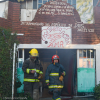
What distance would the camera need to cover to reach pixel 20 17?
22.7ft

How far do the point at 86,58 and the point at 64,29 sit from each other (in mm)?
1712

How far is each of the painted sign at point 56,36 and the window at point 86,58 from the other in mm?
894

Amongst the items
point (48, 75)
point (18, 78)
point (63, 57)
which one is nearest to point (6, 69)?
point (18, 78)

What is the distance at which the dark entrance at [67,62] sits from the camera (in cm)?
731

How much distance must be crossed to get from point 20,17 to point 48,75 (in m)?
3.09

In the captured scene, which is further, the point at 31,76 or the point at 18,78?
the point at 18,78

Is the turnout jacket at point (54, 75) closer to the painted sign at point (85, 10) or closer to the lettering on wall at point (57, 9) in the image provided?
the lettering on wall at point (57, 9)

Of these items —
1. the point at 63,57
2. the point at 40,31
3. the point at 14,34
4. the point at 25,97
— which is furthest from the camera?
the point at 63,57

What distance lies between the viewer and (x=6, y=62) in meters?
5.95

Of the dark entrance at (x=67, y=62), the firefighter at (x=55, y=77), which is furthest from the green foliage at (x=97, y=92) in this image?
the firefighter at (x=55, y=77)

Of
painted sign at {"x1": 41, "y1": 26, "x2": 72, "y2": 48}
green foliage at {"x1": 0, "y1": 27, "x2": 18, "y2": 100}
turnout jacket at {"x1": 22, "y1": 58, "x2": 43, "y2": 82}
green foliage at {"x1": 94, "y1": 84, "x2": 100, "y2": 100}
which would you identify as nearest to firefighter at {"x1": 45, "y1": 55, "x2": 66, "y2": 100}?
turnout jacket at {"x1": 22, "y1": 58, "x2": 43, "y2": 82}

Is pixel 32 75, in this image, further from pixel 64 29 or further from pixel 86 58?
pixel 86 58

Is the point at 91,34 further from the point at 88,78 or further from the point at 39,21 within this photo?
the point at 39,21

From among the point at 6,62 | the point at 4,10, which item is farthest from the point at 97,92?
the point at 4,10
